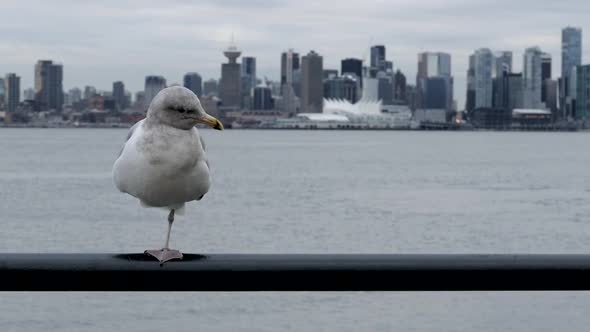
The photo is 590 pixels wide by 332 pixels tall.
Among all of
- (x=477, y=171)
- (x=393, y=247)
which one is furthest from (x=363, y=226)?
(x=477, y=171)

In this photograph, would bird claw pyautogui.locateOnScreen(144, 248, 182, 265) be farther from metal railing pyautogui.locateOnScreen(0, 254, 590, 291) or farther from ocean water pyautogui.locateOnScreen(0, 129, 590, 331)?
ocean water pyautogui.locateOnScreen(0, 129, 590, 331)

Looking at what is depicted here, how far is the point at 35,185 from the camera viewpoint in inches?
1649

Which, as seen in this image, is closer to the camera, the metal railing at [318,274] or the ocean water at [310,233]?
the metal railing at [318,274]

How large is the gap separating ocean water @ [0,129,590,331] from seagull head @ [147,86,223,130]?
9389 millimetres

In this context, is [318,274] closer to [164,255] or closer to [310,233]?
[164,255]

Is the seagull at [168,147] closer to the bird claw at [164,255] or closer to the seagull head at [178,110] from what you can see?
the seagull head at [178,110]

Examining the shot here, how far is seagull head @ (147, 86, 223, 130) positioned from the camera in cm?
243

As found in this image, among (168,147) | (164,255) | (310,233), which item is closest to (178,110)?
(168,147)

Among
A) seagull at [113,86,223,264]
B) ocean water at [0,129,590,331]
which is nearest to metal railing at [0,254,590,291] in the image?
seagull at [113,86,223,264]

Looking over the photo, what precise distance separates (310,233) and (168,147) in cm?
2099

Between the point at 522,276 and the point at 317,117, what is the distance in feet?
606

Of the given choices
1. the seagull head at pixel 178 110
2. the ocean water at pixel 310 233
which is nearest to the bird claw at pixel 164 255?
the seagull head at pixel 178 110

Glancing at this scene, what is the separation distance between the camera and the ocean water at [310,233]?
1218 centimetres
